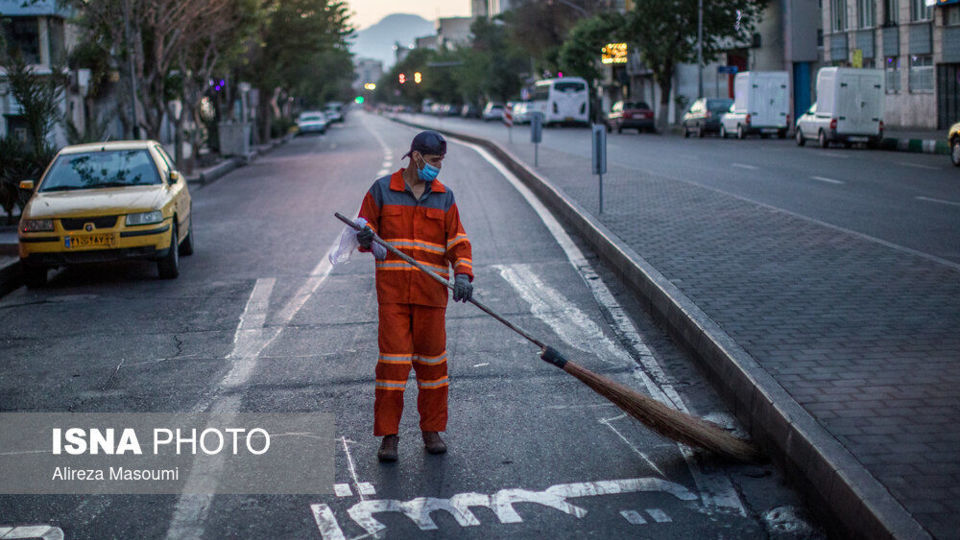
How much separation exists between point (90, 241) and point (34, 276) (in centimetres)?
81

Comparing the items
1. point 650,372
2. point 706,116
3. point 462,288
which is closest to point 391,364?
point 462,288

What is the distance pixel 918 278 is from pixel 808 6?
49.1 metres

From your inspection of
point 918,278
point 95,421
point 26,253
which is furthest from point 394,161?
point 95,421

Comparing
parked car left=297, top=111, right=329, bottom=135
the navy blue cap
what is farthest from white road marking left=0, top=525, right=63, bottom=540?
parked car left=297, top=111, right=329, bottom=135

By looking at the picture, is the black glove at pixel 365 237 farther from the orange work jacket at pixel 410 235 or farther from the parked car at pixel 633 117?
the parked car at pixel 633 117

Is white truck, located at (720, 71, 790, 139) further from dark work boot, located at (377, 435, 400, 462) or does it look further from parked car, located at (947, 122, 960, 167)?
dark work boot, located at (377, 435, 400, 462)

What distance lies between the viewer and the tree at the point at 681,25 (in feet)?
179

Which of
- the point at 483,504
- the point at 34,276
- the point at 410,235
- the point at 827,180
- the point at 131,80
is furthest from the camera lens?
the point at 131,80

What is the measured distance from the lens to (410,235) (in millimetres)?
5570

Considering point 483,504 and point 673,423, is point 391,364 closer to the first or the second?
point 483,504

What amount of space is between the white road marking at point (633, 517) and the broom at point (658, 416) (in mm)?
747

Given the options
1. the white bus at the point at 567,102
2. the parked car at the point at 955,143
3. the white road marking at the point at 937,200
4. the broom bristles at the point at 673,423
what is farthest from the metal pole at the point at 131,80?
the white bus at the point at 567,102

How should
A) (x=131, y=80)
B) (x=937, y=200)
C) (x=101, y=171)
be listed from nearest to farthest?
(x=101, y=171), (x=937, y=200), (x=131, y=80)

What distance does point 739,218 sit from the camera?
1380 cm
